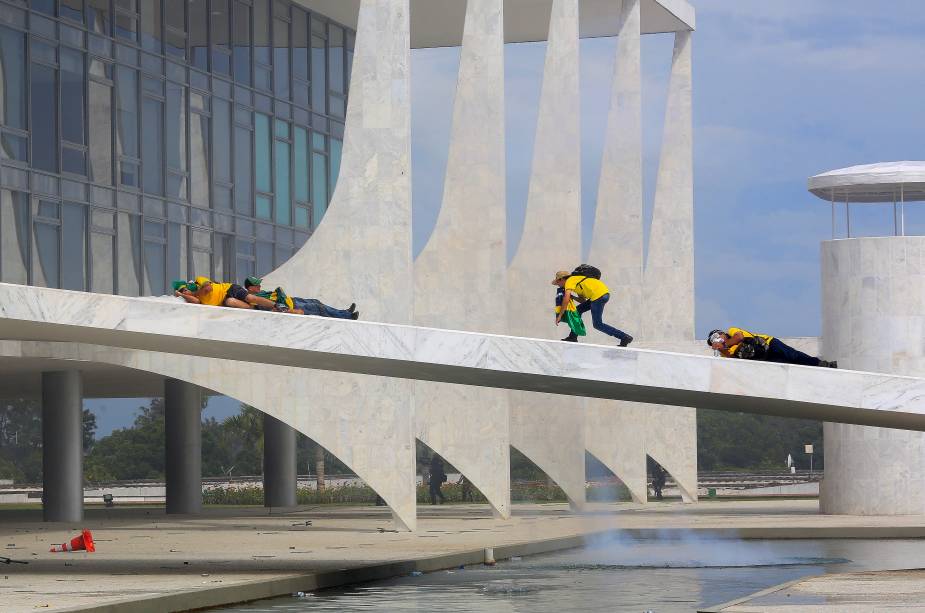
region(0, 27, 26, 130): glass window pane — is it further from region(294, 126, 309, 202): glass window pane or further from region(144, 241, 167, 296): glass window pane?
region(294, 126, 309, 202): glass window pane

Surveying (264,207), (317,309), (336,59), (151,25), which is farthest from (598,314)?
(336,59)

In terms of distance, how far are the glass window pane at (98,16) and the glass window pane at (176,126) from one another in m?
2.29

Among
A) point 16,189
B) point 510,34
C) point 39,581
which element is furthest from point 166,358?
point 510,34

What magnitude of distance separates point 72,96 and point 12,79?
1.53 m

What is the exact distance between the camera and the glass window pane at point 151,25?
35.0 meters

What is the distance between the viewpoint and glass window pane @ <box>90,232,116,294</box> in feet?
109

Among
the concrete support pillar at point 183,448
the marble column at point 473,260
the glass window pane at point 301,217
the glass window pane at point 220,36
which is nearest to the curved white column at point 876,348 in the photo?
the marble column at point 473,260

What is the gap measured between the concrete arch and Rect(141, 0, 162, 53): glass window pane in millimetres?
6988

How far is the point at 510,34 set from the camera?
151 feet

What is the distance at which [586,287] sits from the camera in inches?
765

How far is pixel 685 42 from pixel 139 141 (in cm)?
1871

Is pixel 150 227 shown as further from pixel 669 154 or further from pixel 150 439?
pixel 150 439

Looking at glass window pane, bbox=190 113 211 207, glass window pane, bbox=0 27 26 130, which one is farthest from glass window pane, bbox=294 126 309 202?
glass window pane, bbox=0 27 26 130

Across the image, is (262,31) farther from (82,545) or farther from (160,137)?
(82,545)
